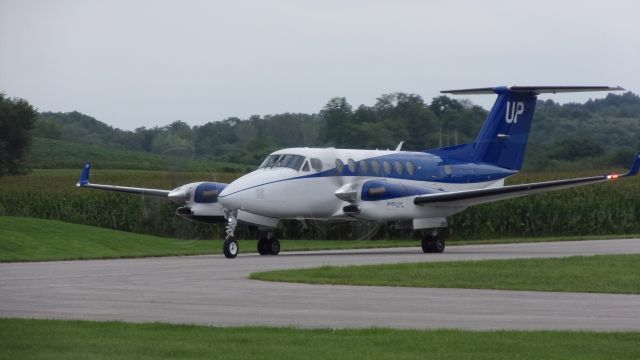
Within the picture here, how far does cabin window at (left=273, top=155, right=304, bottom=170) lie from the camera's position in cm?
3234

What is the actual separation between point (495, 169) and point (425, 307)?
2006 centimetres

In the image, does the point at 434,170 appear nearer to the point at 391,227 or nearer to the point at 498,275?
the point at 391,227

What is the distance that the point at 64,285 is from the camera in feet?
71.5

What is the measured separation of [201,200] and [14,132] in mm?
27879

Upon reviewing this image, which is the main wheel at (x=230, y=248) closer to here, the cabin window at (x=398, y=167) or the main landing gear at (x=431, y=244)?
the main landing gear at (x=431, y=244)

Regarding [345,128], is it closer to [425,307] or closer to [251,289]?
[251,289]

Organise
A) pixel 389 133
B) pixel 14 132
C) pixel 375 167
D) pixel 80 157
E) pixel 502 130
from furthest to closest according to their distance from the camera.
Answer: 1. pixel 80 157
2. pixel 14 132
3. pixel 389 133
4. pixel 502 130
5. pixel 375 167

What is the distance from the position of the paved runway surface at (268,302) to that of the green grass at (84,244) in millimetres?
4979

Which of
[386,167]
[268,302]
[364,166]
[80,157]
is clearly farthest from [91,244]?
[80,157]

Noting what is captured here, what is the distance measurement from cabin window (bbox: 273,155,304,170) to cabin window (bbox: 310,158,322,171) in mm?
326

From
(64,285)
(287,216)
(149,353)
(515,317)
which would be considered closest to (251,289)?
(64,285)

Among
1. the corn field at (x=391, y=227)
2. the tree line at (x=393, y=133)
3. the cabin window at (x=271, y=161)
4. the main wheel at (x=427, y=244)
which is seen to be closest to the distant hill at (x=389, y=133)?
the tree line at (x=393, y=133)

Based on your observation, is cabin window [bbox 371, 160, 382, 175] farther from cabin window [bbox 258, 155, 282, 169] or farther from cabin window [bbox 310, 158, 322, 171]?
cabin window [bbox 258, 155, 282, 169]

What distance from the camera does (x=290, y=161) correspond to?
106 ft
